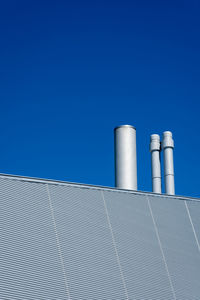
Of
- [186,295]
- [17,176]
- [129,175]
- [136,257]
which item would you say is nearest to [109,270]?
[136,257]

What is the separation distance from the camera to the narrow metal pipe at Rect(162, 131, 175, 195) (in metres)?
26.2

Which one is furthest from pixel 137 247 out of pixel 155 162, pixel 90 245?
pixel 155 162

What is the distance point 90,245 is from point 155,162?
11328 millimetres

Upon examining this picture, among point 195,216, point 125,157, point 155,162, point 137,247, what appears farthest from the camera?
point 155,162

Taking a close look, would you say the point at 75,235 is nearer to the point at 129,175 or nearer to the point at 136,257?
the point at 136,257

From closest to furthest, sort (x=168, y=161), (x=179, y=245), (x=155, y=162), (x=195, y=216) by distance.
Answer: (x=179, y=245), (x=195, y=216), (x=168, y=161), (x=155, y=162)

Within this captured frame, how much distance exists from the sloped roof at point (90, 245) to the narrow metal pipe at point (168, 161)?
6.76m

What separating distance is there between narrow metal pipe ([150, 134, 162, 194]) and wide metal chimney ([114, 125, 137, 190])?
3.55 metres

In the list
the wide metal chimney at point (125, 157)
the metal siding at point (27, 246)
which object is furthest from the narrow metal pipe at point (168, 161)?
the metal siding at point (27, 246)

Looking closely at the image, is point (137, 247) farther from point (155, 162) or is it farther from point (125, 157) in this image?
point (155, 162)

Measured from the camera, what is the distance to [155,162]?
26.9m

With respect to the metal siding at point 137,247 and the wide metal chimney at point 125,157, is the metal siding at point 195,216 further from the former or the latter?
the wide metal chimney at point 125,157

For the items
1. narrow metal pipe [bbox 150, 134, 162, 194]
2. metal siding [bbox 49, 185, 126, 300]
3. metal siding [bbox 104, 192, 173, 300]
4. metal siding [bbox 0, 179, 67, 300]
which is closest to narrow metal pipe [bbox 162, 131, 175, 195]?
narrow metal pipe [bbox 150, 134, 162, 194]

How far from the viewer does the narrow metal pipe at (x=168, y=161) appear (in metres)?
26.2
